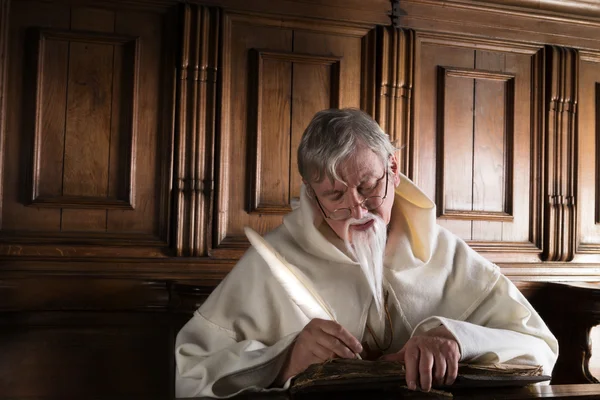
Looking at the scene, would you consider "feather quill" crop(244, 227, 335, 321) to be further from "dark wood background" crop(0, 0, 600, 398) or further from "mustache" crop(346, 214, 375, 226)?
"dark wood background" crop(0, 0, 600, 398)

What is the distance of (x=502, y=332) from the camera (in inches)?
84.4

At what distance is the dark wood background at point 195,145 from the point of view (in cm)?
318

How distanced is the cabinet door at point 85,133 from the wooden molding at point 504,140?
4.74 feet

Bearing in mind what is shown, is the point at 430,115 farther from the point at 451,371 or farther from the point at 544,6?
the point at 451,371

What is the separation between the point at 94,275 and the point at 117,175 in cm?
47

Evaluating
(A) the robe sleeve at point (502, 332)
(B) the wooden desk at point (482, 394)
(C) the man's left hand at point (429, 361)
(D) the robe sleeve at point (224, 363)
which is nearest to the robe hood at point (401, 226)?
(A) the robe sleeve at point (502, 332)

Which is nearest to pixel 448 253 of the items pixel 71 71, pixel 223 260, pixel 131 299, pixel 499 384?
pixel 499 384

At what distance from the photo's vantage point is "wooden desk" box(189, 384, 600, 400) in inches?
62.6

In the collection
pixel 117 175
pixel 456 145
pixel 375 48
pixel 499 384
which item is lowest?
pixel 499 384

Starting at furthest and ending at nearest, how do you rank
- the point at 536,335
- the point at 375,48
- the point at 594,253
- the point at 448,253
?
the point at 594,253 < the point at 375,48 < the point at 448,253 < the point at 536,335

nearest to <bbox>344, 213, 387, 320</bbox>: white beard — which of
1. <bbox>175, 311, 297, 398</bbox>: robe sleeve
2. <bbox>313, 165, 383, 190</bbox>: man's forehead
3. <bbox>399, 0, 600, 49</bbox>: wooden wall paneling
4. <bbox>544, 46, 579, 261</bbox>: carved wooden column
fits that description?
<bbox>313, 165, 383, 190</bbox>: man's forehead

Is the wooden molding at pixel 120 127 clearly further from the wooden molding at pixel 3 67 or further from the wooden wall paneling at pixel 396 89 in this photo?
the wooden wall paneling at pixel 396 89

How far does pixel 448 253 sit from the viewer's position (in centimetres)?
248

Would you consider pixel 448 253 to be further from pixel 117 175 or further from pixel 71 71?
pixel 71 71
